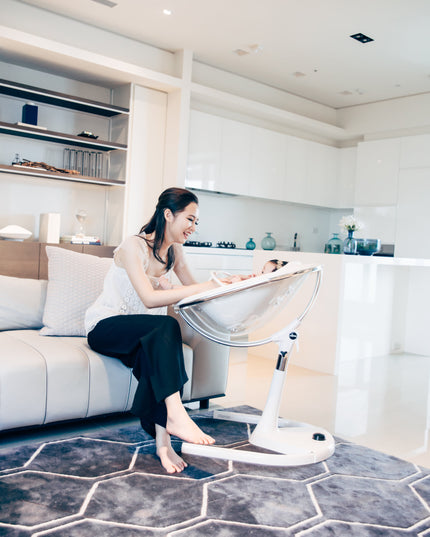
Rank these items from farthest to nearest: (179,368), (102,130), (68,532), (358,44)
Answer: (102,130), (358,44), (179,368), (68,532)

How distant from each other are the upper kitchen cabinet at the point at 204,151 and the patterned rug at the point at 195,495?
11.9 feet

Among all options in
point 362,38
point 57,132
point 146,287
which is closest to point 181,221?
point 146,287

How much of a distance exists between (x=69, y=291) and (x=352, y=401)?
5.99 ft

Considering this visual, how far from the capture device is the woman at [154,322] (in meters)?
1.94

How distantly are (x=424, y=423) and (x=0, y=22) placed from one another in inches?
165

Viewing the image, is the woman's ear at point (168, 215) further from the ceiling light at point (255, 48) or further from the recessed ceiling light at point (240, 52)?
the recessed ceiling light at point (240, 52)

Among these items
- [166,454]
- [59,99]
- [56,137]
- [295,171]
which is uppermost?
[59,99]

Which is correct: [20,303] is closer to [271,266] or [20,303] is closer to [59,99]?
[271,266]

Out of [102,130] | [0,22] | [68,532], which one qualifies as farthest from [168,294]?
[102,130]

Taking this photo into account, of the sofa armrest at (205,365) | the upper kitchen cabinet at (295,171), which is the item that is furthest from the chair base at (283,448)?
the upper kitchen cabinet at (295,171)

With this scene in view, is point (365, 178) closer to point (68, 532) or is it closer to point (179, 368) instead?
point (179, 368)

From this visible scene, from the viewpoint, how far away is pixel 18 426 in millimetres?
2088

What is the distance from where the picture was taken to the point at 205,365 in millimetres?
2652

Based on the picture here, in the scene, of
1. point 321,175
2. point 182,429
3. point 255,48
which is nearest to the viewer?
point 182,429
